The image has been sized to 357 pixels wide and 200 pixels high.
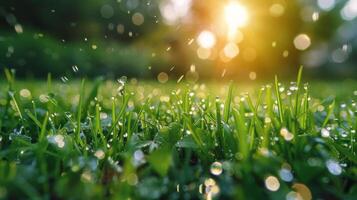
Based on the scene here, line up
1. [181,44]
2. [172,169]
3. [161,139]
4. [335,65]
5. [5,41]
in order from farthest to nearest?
[335,65] < [181,44] < [5,41] < [161,139] < [172,169]

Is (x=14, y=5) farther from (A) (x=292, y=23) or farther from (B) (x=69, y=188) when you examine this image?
(B) (x=69, y=188)

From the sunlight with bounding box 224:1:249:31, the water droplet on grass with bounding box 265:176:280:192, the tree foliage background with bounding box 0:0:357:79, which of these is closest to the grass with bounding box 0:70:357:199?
the water droplet on grass with bounding box 265:176:280:192

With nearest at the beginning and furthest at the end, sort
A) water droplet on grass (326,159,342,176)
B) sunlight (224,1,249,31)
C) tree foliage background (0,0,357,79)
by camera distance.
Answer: water droplet on grass (326,159,342,176), tree foliage background (0,0,357,79), sunlight (224,1,249,31)

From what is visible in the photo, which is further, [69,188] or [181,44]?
[181,44]

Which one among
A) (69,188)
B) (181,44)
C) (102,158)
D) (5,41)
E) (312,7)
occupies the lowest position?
(69,188)

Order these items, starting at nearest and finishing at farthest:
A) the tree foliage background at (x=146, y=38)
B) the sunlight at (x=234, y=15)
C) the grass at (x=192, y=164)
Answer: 1. the grass at (x=192, y=164)
2. the tree foliage background at (x=146, y=38)
3. the sunlight at (x=234, y=15)

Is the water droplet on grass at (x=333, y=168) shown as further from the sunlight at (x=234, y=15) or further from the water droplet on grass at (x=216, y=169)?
the sunlight at (x=234, y=15)

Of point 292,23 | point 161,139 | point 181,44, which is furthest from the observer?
point 292,23

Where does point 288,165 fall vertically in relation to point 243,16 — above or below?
below

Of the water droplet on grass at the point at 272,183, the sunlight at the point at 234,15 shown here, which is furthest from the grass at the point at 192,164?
the sunlight at the point at 234,15

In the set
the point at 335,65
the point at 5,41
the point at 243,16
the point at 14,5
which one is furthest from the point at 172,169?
the point at 335,65

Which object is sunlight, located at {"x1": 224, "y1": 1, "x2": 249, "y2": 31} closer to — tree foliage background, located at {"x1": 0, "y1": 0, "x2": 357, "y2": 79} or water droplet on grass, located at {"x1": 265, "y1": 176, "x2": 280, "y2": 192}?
tree foliage background, located at {"x1": 0, "y1": 0, "x2": 357, "y2": 79}
